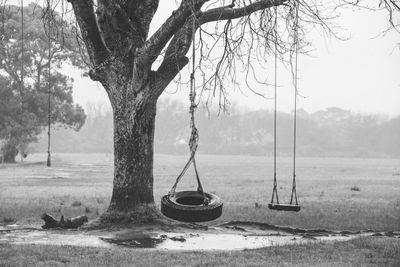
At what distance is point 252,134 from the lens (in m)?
158

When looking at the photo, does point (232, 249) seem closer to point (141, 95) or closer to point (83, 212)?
point (141, 95)

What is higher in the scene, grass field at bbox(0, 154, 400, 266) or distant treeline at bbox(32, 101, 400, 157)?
distant treeline at bbox(32, 101, 400, 157)

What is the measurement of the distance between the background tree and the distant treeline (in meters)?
75.9

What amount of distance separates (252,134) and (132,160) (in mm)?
146827

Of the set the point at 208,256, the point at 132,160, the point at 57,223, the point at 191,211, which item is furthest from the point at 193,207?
the point at 57,223

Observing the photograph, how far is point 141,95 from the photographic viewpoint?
12.5 metres

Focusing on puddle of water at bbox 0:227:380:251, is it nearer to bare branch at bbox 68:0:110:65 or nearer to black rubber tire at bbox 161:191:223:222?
black rubber tire at bbox 161:191:223:222

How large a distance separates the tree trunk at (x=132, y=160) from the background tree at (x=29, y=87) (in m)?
35.9

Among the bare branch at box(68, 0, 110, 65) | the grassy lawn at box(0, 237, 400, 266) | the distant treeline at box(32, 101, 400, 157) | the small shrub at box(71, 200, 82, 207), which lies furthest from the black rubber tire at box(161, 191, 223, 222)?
the distant treeline at box(32, 101, 400, 157)

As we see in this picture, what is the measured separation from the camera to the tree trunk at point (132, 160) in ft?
41.0

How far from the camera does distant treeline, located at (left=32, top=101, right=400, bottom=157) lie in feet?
451

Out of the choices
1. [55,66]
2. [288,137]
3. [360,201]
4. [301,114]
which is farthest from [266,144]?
[360,201]

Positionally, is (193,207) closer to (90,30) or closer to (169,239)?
(169,239)

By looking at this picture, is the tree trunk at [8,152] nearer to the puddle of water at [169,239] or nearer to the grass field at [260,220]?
the grass field at [260,220]
